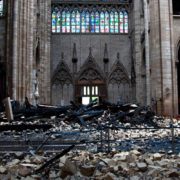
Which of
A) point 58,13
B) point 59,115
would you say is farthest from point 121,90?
point 59,115

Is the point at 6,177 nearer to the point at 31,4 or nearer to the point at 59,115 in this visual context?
the point at 59,115

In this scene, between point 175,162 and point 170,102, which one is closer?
point 175,162

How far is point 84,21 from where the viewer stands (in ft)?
135

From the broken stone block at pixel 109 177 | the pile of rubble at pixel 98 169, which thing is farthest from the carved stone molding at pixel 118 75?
the broken stone block at pixel 109 177

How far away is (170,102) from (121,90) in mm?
16048

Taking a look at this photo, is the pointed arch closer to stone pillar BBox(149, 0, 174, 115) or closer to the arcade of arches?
the arcade of arches

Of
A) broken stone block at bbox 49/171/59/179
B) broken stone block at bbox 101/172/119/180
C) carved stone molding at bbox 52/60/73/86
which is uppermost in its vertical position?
carved stone molding at bbox 52/60/73/86

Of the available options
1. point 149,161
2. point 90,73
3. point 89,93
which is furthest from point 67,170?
point 90,73

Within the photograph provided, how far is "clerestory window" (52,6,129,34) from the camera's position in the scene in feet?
134

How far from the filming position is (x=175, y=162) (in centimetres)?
687

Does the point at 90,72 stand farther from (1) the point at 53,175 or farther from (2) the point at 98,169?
(1) the point at 53,175

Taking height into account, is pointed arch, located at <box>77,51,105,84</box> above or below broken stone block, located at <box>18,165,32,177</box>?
above

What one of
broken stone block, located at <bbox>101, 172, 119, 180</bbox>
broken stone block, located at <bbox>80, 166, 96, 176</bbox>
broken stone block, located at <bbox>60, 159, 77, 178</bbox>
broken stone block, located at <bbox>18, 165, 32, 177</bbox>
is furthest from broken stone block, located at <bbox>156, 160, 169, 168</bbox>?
broken stone block, located at <bbox>18, 165, 32, 177</bbox>

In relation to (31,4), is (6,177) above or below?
below
